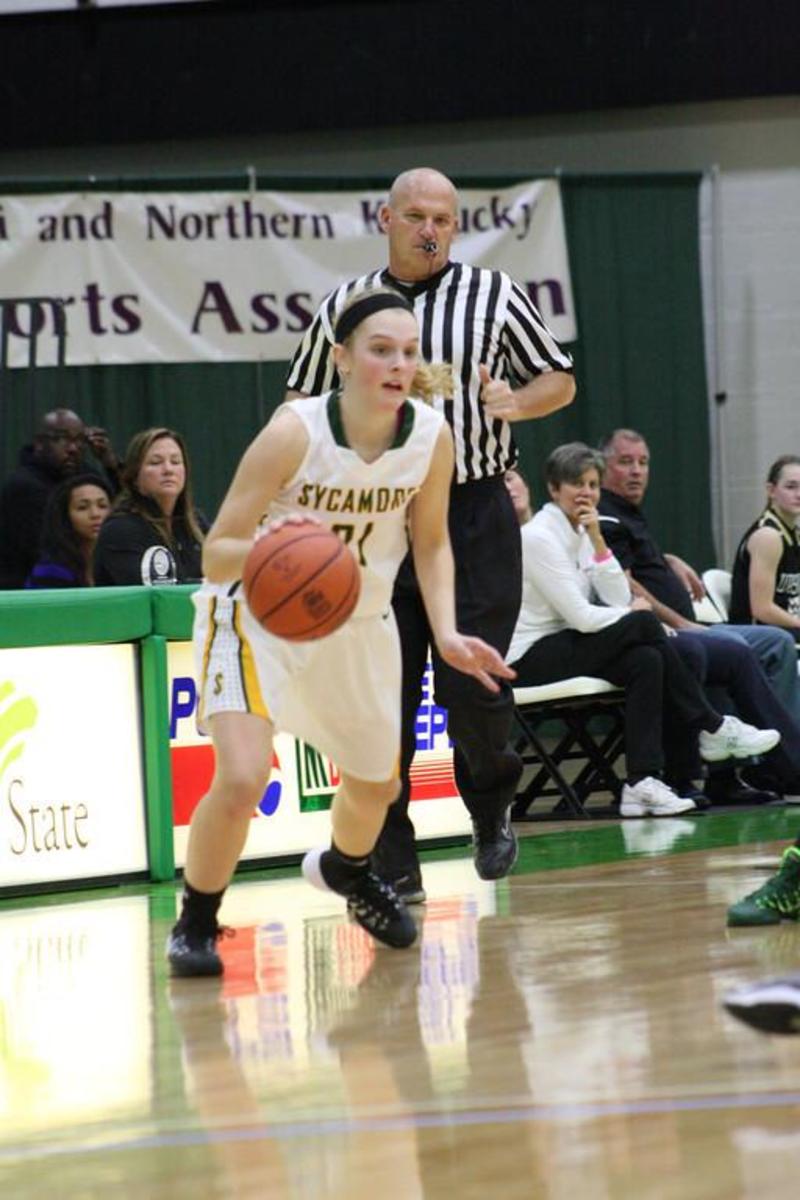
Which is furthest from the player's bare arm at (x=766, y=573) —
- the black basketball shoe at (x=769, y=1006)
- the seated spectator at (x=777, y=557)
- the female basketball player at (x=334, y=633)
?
the black basketball shoe at (x=769, y=1006)

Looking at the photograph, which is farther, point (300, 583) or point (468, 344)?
point (468, 344)

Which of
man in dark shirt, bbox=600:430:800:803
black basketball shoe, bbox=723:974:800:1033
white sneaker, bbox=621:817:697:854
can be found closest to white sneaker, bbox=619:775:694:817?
white sneaker, bbox=621:817:697:854

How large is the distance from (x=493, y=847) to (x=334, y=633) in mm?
1423

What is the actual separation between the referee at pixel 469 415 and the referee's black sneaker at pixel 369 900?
65 cm

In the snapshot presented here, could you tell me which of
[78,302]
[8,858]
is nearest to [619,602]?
[8,858]

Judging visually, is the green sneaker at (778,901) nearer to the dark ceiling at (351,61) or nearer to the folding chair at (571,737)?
the folding chair at (571,737)

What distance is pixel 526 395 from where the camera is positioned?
5.39 meters

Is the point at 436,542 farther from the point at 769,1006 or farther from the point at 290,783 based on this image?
the point at 290,783

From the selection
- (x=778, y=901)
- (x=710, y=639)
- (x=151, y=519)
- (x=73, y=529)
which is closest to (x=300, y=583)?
(x=778, y=901)

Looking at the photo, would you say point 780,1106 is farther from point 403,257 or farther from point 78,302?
point 78,302

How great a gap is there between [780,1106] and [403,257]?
3028 mm

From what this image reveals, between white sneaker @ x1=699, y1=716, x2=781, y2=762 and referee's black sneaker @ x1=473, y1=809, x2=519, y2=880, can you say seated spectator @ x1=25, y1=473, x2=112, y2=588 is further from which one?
referee's black sneaker @ x1=473, y1=809, x2=519, y2=880

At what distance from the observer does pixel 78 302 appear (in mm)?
11469

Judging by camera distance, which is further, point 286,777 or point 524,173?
point 524,173
